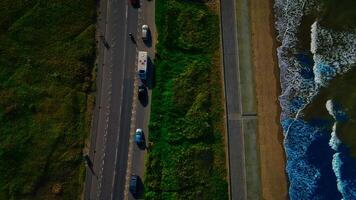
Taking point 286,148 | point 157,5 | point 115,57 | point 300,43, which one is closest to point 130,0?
point 157,5

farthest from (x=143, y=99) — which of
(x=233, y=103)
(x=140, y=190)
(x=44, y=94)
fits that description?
(x=44, y=94)

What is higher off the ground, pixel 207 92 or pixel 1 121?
pixel 207 92

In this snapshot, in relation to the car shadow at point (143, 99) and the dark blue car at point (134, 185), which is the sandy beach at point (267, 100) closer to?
the car shadow at point (143, 99)

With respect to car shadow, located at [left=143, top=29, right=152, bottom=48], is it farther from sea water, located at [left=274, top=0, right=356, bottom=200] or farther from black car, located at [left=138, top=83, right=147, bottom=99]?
sea water, located at [left=274, top=0, right=356, bottom=200]

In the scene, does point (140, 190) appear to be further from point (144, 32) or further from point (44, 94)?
point (144, 32)

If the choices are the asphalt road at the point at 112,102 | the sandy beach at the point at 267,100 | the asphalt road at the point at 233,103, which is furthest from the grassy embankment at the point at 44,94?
the sandy beach at the point at 267,100

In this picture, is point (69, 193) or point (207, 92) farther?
point (207, 92)

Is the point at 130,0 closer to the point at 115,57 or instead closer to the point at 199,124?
the point at 115,57
